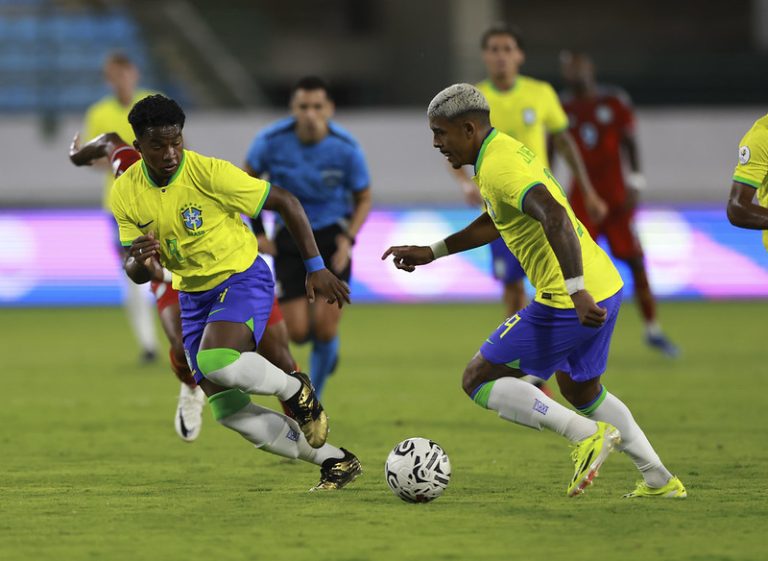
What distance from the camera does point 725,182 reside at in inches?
780

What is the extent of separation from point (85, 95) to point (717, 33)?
15.0m

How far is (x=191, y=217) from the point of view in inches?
245

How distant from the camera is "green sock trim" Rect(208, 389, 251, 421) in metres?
6.30

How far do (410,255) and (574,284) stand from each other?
1.02 meters

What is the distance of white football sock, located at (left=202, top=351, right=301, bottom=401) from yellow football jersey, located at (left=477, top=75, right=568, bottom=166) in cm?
386

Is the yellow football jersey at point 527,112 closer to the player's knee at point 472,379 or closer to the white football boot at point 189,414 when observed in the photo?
the white football boot at point 189,414

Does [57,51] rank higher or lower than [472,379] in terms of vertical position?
higher

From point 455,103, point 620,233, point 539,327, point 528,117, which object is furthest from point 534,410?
point 620,233

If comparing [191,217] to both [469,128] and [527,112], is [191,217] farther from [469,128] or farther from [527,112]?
[527,112]

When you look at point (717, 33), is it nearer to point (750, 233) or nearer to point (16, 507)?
point (750, 233)

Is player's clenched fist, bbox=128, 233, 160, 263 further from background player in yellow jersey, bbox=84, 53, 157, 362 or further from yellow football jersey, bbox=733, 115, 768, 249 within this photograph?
background player in yellow jersey, bbox=84, 53, 157, 362

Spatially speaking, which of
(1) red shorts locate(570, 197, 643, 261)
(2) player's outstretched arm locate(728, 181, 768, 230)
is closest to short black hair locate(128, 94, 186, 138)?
(2) player's outstretched arm locate(728, 181, 768, 230)

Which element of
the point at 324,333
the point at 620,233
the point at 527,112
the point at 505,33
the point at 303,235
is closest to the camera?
the point at 303,235

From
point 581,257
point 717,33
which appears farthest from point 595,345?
point 717,33
